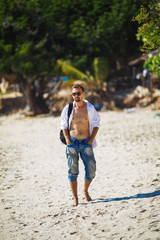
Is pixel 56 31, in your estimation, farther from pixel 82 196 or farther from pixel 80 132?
pixel 80 132

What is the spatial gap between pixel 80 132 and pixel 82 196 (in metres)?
1.46

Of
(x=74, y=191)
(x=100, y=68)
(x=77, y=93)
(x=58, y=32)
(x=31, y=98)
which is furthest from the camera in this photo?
(x=31, y=98)

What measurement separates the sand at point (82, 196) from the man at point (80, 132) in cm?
68

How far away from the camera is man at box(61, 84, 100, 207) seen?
14.4 feet

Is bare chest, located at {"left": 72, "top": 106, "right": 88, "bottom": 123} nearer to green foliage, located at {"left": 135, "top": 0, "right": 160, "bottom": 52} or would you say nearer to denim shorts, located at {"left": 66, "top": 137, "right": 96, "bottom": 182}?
denim shorts, located at {"left": 66, "top": 137, "right": 96, "bottom": 182}

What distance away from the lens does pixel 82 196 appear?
518 centimetres

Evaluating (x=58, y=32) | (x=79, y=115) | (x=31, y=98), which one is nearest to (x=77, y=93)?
(x=79, y=115)

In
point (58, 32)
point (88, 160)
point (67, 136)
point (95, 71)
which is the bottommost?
point (88, 160)

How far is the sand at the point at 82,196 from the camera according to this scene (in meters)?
3.79

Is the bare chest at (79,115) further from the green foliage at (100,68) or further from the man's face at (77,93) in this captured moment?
the green foliage at (100,68)

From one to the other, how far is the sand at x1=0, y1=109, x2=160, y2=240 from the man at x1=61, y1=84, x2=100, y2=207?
68 cm

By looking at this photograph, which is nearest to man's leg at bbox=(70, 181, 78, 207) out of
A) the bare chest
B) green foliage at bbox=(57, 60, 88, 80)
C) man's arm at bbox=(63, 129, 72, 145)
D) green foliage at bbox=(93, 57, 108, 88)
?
man's arm at bbox=(63, 129, 72, 145)

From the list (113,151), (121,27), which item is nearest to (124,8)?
(121,27)

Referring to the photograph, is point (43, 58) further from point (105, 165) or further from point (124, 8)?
point (105, 165)
